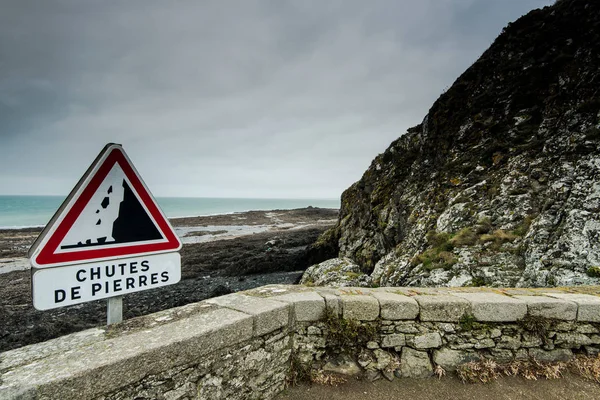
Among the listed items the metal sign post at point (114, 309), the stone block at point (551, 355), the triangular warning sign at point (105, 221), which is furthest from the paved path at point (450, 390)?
the triangular warning sign at point (105, 221)

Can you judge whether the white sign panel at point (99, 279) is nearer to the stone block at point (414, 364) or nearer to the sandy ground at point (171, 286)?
the stone block at point (414, 364)

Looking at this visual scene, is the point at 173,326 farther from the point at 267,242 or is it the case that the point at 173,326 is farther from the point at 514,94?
A: the point at 267,242

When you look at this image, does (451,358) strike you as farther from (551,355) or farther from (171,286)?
(171,286)

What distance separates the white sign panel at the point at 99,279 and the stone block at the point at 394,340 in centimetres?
235

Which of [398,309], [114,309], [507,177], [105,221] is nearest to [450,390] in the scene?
[398,309]

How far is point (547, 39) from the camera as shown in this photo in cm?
987

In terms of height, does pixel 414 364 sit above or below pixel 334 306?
below

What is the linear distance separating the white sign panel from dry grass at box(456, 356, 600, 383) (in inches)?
132

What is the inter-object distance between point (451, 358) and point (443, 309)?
0.57m

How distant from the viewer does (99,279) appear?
2.00 metres

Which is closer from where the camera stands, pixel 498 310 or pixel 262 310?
pixel 262 310

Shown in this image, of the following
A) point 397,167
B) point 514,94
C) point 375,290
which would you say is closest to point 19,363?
point 375,290

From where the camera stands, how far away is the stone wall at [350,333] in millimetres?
2406

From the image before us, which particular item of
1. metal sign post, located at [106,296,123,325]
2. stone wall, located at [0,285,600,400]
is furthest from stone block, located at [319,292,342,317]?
metal sign post, located at [106,296,123,325]
